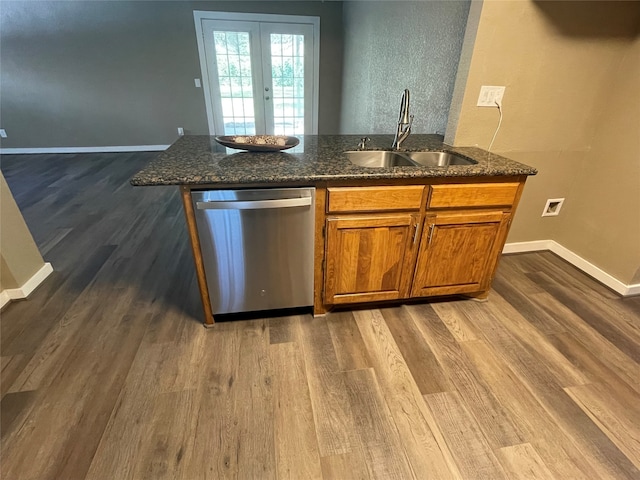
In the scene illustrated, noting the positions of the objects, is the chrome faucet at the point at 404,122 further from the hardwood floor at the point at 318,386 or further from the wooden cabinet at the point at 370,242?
the hardwood floor at the point at 318,386

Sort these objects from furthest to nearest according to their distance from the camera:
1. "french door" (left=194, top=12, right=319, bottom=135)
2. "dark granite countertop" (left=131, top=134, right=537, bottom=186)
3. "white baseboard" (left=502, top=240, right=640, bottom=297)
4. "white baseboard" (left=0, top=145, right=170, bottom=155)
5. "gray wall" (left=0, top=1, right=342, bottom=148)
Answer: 1. "white baseboard" (left=0, top=145, right=170, bottom=155)
2. "french door" (left=194, top=12, right=319, bottom=135)
3. "gray wall" (left=0, top=1, right=342, bottom=148)
4. "white baseboard" (left=502, top=240, right=640, bottom=297)
5. "dark granite countertop" (left=131, top=134, right=537, bottom=186)

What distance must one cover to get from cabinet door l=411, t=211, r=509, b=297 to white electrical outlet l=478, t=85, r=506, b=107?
72cm

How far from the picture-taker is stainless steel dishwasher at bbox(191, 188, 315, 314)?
138cm

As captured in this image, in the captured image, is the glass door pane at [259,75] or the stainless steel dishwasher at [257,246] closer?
the stainless steel dishwasher at [257,246]

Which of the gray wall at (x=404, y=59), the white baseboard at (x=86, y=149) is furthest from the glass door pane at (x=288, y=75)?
the white baseboard at (x=86, y=149)

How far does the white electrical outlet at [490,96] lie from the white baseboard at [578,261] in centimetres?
100

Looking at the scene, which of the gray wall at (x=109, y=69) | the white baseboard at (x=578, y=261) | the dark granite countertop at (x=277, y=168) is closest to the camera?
the dark granite countertop at (x=277, y=168)

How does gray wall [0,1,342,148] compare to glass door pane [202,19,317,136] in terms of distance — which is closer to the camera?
gray wall [0,1,342,148]

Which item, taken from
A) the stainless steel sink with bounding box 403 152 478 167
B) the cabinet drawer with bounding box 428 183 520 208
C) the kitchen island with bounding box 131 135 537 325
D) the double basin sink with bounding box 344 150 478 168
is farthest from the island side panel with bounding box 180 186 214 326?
the stainless steel sink with bounding box 403 152 478 167

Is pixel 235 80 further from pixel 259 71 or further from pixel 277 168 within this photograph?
pixel 277 168

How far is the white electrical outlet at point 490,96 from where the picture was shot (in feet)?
6.03

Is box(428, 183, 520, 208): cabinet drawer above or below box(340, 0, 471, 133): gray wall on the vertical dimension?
below

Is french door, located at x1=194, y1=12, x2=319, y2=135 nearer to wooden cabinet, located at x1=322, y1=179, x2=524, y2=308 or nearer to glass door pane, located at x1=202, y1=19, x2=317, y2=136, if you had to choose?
glass door pane, located at x1=202, y1=19, x2=317, y2=136

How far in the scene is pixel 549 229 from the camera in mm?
2477
